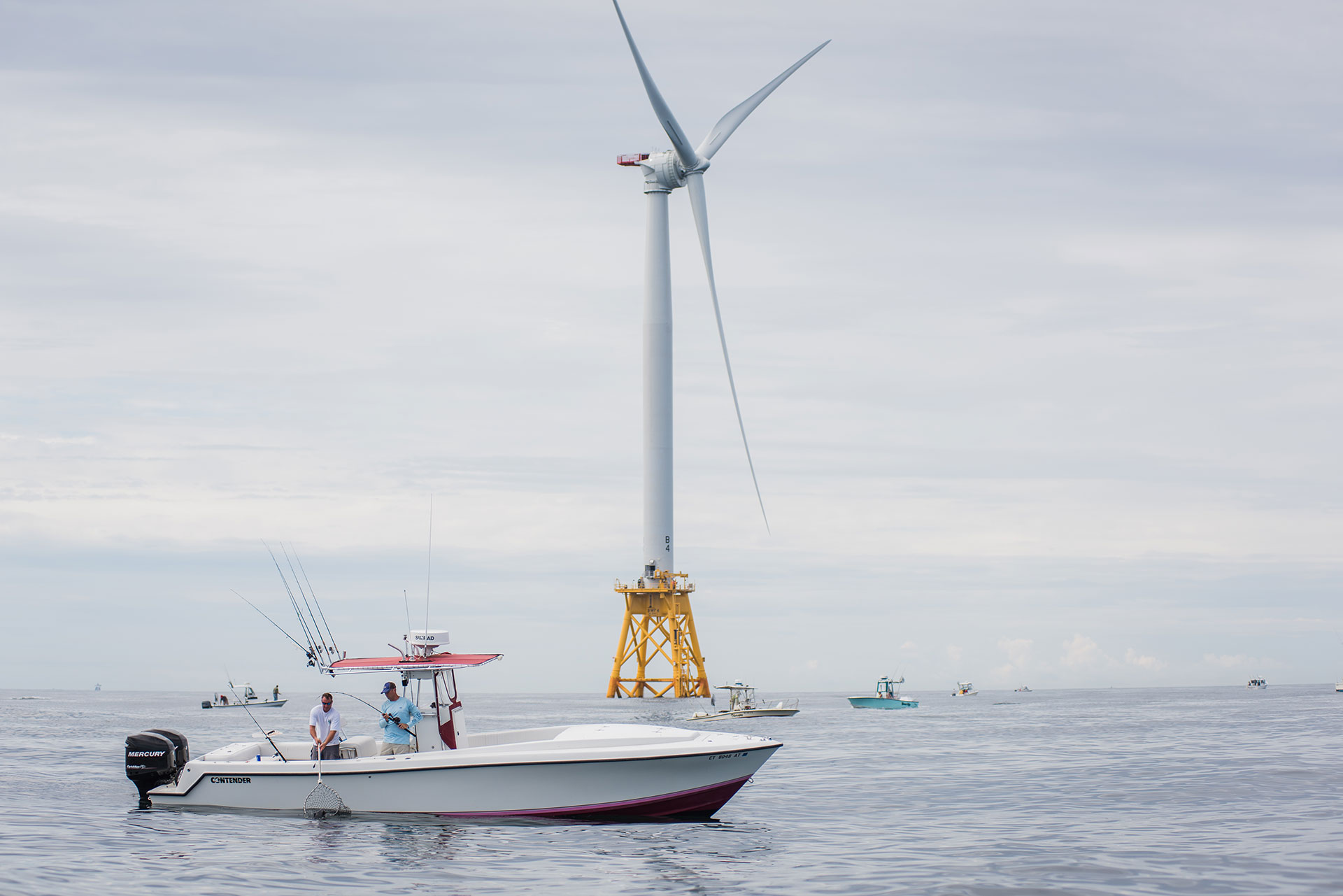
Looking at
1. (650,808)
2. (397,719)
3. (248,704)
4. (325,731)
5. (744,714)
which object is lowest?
(248,704)

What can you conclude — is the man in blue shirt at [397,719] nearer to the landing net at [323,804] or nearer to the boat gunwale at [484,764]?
the boat gunwale at [484,764]

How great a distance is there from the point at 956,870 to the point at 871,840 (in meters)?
3.77

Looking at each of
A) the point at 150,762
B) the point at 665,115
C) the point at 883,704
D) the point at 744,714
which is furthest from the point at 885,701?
the point at 150,762

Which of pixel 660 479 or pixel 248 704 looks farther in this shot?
pixel 248 704

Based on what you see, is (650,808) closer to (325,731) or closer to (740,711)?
(325,731)

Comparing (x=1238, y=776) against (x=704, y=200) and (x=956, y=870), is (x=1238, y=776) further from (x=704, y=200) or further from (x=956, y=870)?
(x=704, y=200)

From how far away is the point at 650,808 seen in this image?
24.7 meters

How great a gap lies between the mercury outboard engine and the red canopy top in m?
5.34

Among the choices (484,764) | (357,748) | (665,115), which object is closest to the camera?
(484,764)

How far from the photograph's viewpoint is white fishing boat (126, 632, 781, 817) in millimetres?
24297

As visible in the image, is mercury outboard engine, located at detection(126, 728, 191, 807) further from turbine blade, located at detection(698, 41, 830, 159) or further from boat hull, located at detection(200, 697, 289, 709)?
boat hull, located at detection(200, 697, 289, 709)

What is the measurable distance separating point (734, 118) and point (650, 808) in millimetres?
62489

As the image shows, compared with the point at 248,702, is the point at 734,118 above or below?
above

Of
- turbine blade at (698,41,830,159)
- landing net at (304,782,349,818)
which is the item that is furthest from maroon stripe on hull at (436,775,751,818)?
turbine blade at (698,41,830,159)
